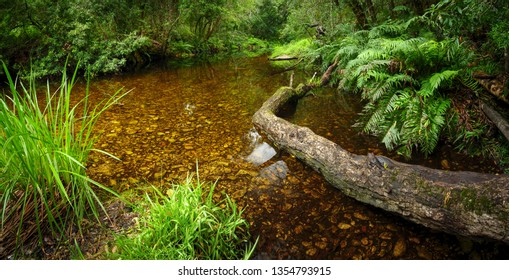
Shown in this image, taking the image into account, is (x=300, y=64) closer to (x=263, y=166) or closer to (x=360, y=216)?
(x=263, y=166)

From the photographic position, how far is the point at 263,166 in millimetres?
3254

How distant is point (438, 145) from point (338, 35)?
6480 mm

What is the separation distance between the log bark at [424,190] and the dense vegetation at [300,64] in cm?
106

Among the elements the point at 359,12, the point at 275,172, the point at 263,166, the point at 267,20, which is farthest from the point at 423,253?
the point at 267,20

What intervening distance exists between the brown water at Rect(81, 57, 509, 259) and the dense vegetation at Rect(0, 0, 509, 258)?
401mm

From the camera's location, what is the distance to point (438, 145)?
3.43 m

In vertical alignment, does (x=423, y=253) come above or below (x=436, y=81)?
below

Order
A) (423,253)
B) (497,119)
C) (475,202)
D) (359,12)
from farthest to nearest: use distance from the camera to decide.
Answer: (359,12), (497,119), (423,253), (475,202)

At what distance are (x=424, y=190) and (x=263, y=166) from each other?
1705 millimetres

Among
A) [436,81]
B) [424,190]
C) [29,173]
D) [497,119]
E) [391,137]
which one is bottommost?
[391,137]

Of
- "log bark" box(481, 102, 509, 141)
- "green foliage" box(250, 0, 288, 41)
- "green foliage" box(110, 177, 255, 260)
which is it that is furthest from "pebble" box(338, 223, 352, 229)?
"green foliage" box(250, 0, 288, 41)

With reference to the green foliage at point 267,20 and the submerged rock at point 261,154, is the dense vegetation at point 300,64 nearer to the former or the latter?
the submerged rock at point 261,154

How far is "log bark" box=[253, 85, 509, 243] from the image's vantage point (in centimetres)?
179

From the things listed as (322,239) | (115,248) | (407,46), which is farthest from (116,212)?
(407,46)
